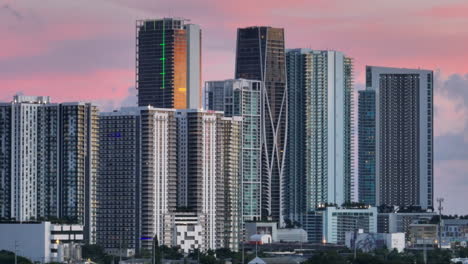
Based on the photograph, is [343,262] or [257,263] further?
[343,262]

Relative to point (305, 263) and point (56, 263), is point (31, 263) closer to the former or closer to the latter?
point (56, 263)

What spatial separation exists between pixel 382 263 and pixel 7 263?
150 ft

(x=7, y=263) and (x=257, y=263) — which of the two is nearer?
(x=257, y=263)

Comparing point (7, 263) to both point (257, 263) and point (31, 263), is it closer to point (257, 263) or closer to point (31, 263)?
point (31, 263)

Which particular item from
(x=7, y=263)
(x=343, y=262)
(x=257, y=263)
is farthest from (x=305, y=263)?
(x=7, y=263)

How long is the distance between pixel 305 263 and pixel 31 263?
3328cm

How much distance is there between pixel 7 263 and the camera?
199 metres

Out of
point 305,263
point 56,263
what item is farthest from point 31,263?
point 305,263

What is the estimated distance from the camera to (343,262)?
656 feet

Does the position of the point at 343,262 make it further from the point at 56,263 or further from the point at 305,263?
the point at 56,263

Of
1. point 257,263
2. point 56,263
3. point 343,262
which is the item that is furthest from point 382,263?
point 56,263

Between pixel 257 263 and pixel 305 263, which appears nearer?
pixel 257 263

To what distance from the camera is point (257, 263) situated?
177250 mm

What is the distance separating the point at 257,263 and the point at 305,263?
926 inches
